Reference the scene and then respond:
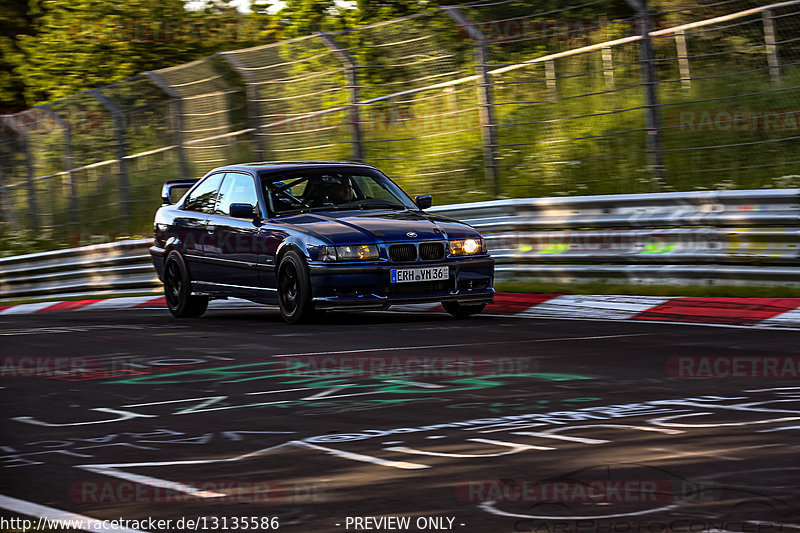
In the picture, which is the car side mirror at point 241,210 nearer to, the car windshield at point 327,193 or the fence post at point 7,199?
the car windshield at point 327,193

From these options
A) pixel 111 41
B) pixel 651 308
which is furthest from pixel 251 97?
pixel 111 41

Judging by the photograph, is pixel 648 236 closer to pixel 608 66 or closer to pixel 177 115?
pixel 608 66

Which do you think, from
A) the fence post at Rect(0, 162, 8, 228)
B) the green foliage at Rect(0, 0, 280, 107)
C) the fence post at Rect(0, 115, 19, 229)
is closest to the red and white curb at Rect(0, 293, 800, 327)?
the fence post at Rect(0, 115, 19, 229)

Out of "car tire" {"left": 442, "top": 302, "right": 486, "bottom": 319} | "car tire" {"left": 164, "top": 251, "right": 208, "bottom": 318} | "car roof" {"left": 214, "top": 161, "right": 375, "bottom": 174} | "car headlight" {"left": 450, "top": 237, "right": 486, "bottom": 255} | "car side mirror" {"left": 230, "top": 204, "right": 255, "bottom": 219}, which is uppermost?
"car roof" {"left": 214, "top": 161, "right": 375, "bottom": 174}

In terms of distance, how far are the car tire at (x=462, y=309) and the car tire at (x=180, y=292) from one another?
2.74 metres

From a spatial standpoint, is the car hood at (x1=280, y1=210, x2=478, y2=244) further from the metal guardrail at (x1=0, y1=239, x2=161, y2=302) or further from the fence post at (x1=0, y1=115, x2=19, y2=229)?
the fence post at (x1=0, y1=115, x2=19, y2=229)

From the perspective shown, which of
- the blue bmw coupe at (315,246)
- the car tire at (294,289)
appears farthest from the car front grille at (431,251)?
the car tire at (294,289)

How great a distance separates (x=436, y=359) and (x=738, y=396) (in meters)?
2.51

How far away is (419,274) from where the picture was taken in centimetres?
1145

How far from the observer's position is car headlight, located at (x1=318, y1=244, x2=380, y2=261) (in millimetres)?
11289

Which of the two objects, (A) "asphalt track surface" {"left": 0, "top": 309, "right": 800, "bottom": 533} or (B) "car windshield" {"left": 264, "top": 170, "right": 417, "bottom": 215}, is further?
(B) "car windshield" {"left": 264, "top": 170, "right": 417, "bottom": 215}

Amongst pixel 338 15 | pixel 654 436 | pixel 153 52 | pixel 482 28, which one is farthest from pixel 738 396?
pixel 153 52

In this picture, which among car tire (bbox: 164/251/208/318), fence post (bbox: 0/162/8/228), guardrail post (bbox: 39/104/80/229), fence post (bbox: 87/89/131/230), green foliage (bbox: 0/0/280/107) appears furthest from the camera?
green foliage (bbox: 0/0/280/107)

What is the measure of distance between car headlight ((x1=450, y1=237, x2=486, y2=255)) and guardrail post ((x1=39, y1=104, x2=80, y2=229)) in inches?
458
